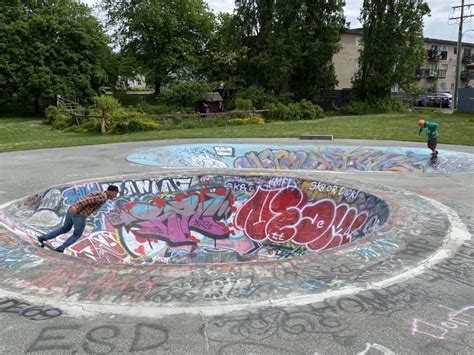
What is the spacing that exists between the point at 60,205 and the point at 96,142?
450 inches

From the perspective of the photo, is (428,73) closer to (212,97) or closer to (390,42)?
(390,42)

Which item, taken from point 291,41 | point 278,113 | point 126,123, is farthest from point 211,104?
point 126,123

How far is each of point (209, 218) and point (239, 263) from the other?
5.89m

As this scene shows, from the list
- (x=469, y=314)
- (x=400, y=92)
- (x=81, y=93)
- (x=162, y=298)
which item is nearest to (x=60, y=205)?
(x=162, y=298)

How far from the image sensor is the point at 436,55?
61.0 m

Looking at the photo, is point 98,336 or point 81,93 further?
point 81,93

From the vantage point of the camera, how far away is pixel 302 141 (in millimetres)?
20266

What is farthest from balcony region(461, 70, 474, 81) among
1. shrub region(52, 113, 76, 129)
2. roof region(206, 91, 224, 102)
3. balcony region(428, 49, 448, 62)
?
shrub region(52, 113, 76, 129)

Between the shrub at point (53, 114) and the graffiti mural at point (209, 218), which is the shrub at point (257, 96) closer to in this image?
the shrub at point (53, 114)

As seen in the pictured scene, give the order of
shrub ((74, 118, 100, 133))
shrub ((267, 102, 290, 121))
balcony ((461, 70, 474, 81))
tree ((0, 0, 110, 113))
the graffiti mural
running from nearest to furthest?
the graffiti mural → shrub ((74, 118, 100, 133)) → shrub ((267, 102, 290, 121)) → tree ((0, 0, 110, 113)) → balcony ((461, 70, 474, 81))

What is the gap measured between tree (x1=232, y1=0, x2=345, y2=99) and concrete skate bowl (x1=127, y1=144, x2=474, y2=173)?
19547mm

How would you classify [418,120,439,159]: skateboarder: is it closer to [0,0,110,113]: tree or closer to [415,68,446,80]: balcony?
[0,0,110,113]: tree

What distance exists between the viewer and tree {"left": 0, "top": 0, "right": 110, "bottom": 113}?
37.4 meters

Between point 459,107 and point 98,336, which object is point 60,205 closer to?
point 98,336
